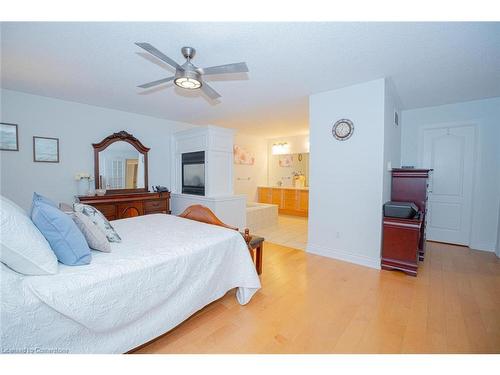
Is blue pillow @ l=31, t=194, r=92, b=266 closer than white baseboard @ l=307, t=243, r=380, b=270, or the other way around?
blue pillow @ l=31, t=194, r=92, b=266

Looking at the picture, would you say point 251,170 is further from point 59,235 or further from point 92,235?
point 59,235

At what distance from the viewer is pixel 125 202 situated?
A: 380 centimetres

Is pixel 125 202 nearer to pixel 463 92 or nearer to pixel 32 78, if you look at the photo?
pixel 32 78

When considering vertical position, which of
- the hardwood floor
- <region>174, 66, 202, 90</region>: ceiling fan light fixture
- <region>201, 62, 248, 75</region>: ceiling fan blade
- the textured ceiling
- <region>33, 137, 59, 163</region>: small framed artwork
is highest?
the textured ceiling

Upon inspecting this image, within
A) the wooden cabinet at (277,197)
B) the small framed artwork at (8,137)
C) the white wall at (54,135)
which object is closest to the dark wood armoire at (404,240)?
the wooden cabinet at (277,197)

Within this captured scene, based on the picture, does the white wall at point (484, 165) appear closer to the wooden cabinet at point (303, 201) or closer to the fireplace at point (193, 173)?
the wooden cabinet at point (303, 201)

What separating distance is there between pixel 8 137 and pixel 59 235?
3.16 meters

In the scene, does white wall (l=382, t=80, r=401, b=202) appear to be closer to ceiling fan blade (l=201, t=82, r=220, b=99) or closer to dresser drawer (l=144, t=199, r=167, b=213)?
ceiling fan blade (l=201, t=82, r=220, b=99)

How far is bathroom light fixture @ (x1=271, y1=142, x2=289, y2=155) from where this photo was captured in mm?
6934

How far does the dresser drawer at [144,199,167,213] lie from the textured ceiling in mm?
1865

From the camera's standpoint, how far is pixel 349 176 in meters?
2.98

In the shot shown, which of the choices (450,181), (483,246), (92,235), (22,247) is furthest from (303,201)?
(22,247)

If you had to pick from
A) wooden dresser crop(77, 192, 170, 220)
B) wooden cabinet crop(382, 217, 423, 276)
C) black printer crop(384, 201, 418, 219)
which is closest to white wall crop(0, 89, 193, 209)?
wooden dresser crop(77, 192, 170, 220)

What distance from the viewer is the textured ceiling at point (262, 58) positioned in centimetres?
177
